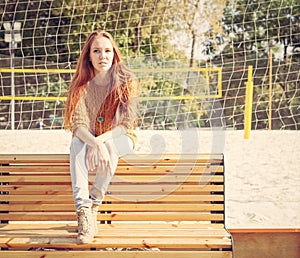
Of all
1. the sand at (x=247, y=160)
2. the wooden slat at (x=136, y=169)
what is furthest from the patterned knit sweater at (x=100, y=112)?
the sand at (x=247, y=160)

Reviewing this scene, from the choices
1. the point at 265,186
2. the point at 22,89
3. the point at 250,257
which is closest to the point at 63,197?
the point at 250,257

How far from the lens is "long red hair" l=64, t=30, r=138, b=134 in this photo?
6.84ft

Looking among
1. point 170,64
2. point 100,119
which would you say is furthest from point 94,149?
point 170,64

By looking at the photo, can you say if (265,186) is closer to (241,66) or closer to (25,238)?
(25,238)

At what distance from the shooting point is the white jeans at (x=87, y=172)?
1.89 metres

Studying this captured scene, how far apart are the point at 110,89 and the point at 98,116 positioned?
11 cm

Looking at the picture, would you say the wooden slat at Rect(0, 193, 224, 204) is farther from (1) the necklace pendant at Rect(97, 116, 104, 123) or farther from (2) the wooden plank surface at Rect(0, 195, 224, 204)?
(1) the necklace pendant at Rect(97, 116, 104, 123)

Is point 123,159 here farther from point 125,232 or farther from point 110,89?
point 125,232

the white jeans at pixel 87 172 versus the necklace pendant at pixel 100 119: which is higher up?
the necklace pendant at pixel 100 119

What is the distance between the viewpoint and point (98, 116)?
6.93 feet

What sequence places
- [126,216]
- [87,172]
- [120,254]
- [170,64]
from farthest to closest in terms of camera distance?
1. [170,64]
2. [126,216]
3. [87,172]
4. [120,254]

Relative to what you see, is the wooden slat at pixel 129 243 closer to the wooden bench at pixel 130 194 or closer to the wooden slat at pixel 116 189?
the wooden bench at pixel 130 194

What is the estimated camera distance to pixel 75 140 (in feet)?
6.52

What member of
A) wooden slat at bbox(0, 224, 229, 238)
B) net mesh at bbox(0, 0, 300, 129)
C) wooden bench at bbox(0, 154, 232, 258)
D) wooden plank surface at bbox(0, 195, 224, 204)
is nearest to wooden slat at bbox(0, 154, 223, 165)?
wooden bench at bbox(0, 154, 232, 258)
